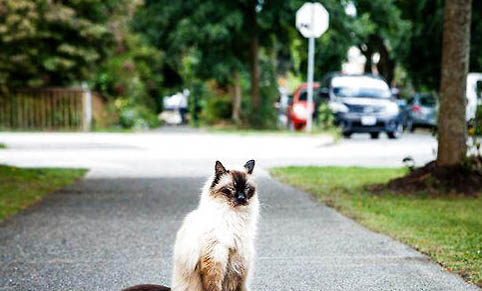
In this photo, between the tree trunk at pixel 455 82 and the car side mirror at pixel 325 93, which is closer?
the tree trunk at pixel 455 82

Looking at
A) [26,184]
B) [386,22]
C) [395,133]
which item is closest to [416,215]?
[26,184]

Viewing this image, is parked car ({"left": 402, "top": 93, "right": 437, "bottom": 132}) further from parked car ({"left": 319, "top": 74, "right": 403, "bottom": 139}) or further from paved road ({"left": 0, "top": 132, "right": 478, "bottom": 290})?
paved road ({"left": 0, "top": 132, "right": 478, "bottom": 290})

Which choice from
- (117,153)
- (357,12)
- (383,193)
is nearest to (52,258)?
(383,193)

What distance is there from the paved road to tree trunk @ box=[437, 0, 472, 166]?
238cm

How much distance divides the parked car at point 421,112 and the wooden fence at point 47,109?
53.0ft

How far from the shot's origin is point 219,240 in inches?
173

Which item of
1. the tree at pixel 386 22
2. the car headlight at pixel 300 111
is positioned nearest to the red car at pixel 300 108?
the car headlight at pixel 300 111

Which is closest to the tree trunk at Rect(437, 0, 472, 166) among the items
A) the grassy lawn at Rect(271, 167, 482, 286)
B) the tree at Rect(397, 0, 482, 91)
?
the grassy lawn at Rect(271, 167, 482, 286)

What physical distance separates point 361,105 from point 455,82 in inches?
572

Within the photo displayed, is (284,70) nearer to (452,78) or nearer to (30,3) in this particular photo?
(30,3)

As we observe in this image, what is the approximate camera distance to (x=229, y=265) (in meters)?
4.47

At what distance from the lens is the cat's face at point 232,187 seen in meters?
4.49

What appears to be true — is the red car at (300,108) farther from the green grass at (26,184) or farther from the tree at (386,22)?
the green grass at (26,184)

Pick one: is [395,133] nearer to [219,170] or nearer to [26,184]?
[26,184]
